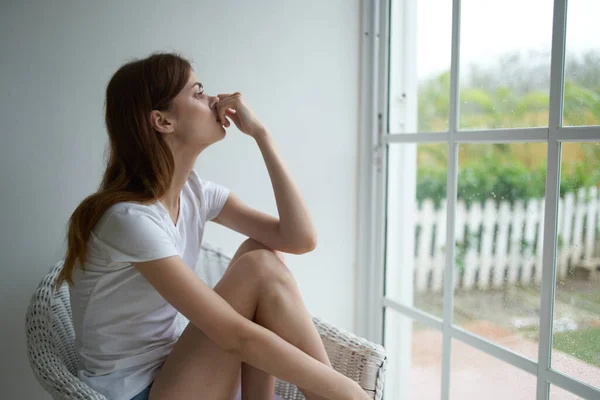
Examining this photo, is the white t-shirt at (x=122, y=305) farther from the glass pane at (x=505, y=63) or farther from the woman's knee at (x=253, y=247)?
the glass pane at (x=505, y=63)

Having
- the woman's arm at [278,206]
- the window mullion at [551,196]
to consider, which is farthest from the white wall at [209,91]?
the window mullion at [551,196]

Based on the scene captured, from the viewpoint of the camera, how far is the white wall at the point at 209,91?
1.71 meters

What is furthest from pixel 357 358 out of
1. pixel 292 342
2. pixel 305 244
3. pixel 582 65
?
pixel 582 65

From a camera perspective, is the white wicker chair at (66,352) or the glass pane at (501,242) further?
the glass pane at (501,242)

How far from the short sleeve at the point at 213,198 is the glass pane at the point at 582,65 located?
959 millimetres

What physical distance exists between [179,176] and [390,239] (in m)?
1.00

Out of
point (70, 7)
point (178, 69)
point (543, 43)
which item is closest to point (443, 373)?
point (543, 43)

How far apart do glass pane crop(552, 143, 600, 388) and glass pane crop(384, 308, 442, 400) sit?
0.55m

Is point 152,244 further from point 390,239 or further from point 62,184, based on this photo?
point 390,239

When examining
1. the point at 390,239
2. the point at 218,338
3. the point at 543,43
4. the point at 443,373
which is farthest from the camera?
the point at 390,239

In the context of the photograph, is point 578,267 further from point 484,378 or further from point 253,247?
point 253,247

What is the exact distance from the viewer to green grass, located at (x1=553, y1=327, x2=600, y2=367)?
134 centimetres

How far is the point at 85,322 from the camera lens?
135 cm

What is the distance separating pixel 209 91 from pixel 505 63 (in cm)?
97
